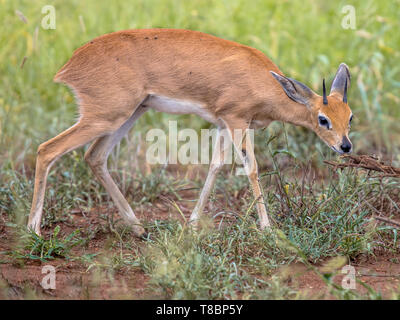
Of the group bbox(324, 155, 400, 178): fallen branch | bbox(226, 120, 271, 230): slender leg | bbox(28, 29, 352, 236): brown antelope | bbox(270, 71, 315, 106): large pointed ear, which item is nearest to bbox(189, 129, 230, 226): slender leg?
bbox(28, 29, 352, 236): brown antelope

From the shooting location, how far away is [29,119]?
24.6 ft

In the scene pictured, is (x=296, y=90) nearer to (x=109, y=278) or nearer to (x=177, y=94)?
(x=177, y=94)

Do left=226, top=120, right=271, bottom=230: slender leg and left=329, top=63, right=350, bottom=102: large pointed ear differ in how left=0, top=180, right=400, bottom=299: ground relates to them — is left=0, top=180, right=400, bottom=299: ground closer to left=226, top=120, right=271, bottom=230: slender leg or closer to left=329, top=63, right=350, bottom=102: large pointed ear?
left=226, top=120, right=271, bottom=230: slender leg

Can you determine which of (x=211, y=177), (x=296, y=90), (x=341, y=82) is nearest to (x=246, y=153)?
(x=211, y=177)

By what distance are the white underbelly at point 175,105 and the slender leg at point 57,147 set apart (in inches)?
19.7

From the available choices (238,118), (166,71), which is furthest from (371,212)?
(166,71)

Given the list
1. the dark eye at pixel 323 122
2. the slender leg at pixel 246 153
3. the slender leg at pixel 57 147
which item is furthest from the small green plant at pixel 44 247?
the dark eye at pixel 323 122

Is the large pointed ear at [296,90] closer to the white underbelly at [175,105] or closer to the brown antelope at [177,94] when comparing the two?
the brown antelope at [177,94]

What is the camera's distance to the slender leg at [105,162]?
5.52 meters

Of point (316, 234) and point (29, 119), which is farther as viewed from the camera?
point (29, 119)

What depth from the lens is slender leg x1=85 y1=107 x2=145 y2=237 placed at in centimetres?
552

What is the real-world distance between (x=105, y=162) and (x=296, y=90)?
5.94ft
